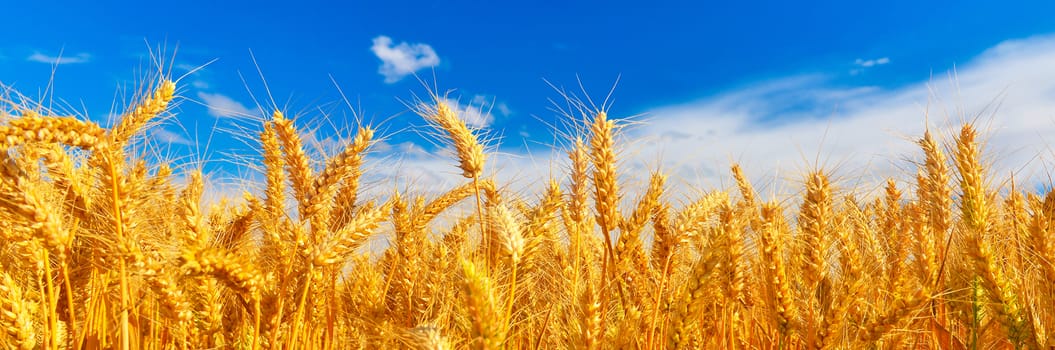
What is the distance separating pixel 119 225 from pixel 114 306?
4.46ft

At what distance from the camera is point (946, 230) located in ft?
12.7

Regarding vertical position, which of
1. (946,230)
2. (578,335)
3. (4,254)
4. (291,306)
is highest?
(946,230)

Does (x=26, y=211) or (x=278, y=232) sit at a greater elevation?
(x=278, y=232)

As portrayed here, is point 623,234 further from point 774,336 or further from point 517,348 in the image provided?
point 774,336

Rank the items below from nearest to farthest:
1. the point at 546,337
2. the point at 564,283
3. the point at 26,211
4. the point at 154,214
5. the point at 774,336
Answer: the point at 26,211, the point at 154,214, the point at 564,283, the point at 546,337, the point at 774,336

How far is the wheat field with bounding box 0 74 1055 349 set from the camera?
2.09 meters

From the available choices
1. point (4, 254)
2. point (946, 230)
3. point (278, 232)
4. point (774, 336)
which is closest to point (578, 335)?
point (278, 232)

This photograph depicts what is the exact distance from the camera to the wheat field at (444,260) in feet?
6.86

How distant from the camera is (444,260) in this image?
3377 millimetres

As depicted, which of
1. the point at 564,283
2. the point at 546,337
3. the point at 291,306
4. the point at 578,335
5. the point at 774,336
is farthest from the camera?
the point at 774,336

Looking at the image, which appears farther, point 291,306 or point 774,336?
point 774,336

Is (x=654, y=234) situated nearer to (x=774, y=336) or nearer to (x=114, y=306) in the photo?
(x=774, y=336)

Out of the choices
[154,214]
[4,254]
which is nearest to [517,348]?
[154,214]

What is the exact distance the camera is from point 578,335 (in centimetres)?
227
